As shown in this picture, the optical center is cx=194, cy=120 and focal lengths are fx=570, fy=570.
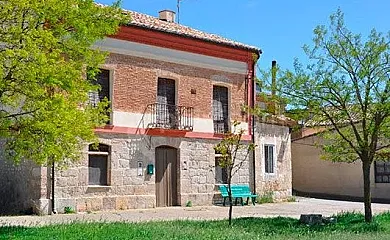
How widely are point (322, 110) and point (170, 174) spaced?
331 inches

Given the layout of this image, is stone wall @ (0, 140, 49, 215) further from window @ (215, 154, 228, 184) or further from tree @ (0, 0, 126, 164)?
window @ (215, 154, 228, 184)

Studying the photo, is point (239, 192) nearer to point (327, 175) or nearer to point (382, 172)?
point (327, 175)

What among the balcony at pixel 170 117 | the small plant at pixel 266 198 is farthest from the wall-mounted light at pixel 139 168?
the small plant at pixel 266 198

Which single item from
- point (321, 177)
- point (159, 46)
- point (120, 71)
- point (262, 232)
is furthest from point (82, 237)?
point (321, 177)

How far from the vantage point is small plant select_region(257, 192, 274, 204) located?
24.0m

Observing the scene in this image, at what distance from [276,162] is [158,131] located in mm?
6982

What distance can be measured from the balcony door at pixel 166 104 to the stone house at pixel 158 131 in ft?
0.12

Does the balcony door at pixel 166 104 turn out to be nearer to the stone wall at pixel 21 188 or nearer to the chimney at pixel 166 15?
the chimney at pixel 166 15

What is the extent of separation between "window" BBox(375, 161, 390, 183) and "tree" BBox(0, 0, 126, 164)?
20505 mm

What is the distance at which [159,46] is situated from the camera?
21016 millimetres

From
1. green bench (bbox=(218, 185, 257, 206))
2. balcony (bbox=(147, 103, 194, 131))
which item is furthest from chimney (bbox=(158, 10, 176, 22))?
green bench (bbox=(218, 185, 257, 206))

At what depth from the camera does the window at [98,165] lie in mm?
19078

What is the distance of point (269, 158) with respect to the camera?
25297 mm

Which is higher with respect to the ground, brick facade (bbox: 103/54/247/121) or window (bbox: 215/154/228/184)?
brick facade (bbox: 103/54/247/121)
